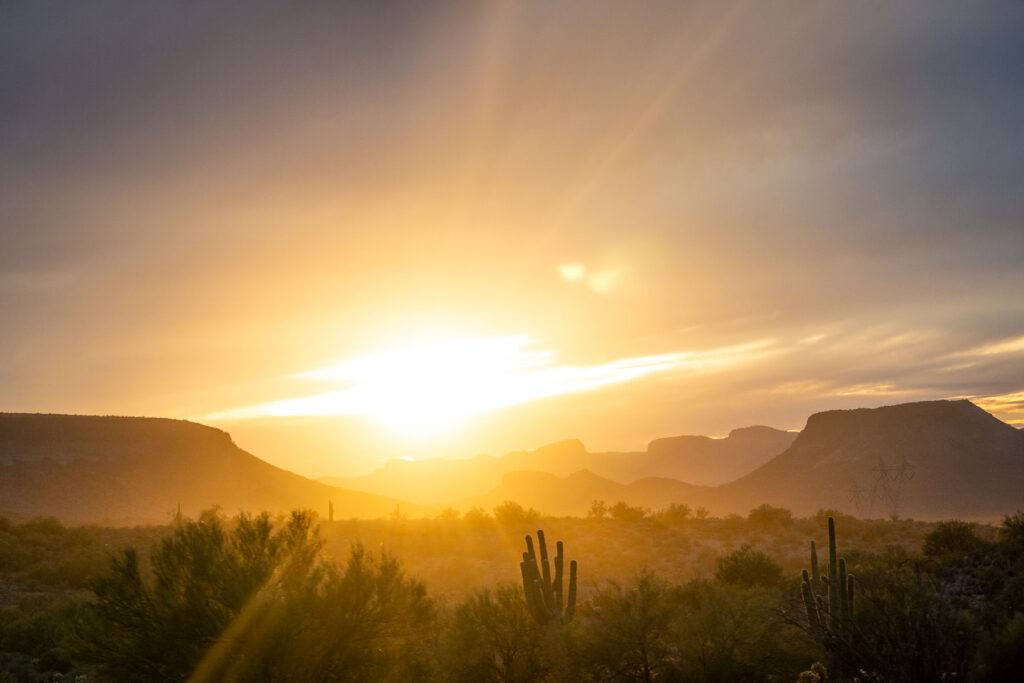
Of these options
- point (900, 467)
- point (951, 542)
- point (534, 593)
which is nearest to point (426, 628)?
point (534, 593)

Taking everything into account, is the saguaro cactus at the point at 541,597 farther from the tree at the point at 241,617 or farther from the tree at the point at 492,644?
the tree at the point at 241,617

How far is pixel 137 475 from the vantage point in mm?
93812

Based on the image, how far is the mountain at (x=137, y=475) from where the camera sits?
84.1 meters

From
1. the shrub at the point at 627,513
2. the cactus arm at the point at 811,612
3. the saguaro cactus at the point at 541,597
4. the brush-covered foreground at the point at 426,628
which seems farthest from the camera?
the shrub at the point at 627,513

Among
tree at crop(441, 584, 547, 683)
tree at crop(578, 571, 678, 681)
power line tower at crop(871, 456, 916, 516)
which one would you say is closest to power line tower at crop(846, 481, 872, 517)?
power line tower at crop(871, 456, 916, 516)

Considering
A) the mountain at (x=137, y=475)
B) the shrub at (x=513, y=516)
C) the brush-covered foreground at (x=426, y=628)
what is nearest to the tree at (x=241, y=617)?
the brush-covered foreground at (x=426, y=628)

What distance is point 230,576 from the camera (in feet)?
39.2

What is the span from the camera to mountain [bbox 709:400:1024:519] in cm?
9969

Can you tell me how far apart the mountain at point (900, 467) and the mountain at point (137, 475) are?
60041mm

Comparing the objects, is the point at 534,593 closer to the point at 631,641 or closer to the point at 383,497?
the point at 631,641

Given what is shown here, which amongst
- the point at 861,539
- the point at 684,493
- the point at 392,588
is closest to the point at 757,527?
the point at 861,539

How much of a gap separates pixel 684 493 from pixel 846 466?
31990 millimetres

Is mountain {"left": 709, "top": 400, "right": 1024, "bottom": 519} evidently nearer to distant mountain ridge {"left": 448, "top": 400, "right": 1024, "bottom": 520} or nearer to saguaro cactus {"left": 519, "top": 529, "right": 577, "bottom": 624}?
distant mountain ridge {"left": 448, "top": 400, "right": 1024, "bottom": 520}

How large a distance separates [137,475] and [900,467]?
4077 inches
